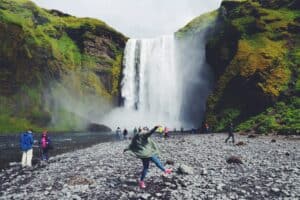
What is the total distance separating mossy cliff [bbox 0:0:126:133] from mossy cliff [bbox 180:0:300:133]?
43.7 metres

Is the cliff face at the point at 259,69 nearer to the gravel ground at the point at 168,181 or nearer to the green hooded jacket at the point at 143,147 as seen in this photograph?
the gravel ground at the point at 168,181

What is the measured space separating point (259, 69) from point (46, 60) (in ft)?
202

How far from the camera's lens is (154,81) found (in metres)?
102

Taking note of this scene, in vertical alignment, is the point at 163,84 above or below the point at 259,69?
above

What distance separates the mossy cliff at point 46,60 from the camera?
276 feet

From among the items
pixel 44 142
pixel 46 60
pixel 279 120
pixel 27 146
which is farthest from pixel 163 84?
pixel 27 146

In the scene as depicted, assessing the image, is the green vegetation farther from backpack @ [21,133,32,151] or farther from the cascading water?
→ the cascading water

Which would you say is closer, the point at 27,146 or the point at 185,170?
the point at 185,170

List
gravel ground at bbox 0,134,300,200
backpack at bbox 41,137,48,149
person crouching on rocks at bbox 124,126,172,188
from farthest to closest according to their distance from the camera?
backpack at bbox 41,137,48,149 < person crouching on rocks at bbox 124,126,172,188 < gravel ground at bbox 0,134,300,200

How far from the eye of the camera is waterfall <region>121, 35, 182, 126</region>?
97.9 metres

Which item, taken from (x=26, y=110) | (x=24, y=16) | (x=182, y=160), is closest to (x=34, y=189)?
(x=182, y=160)

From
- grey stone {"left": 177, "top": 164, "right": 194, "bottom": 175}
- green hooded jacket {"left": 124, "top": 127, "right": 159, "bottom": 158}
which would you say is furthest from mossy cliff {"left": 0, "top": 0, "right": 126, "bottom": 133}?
green hooded jacket {"left": 124, "top": 127, "right": 159, "bottom": 158}

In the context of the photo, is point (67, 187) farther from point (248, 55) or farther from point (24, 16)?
point (24, 16)

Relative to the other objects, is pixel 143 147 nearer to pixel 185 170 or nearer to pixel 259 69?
pixel 185 170
